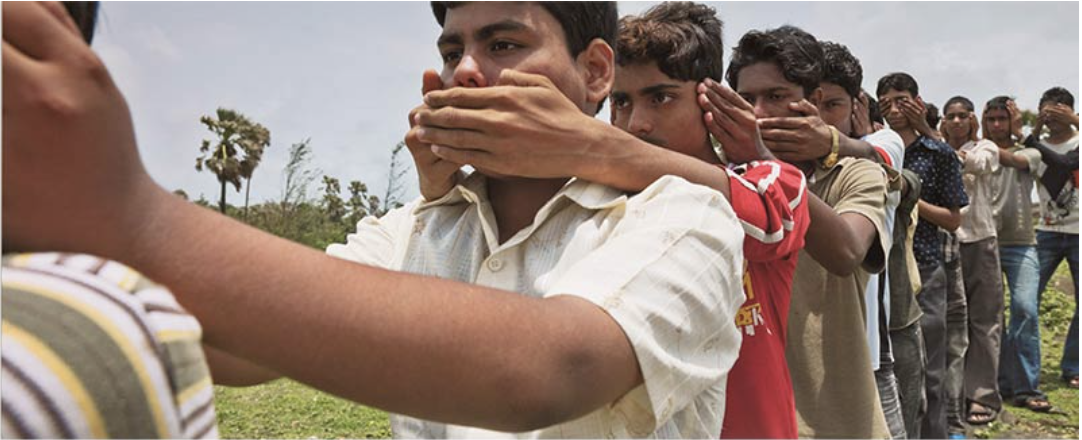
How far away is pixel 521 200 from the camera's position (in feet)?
5.10

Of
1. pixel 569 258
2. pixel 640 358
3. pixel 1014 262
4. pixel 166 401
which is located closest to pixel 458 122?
pixel 569 258

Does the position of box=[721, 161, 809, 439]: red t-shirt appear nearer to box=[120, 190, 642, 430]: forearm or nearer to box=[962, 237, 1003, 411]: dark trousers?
Result: box=[120, 190, 642, 430]: forearm

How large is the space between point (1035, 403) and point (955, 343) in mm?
1191

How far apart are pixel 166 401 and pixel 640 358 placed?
1.74ft

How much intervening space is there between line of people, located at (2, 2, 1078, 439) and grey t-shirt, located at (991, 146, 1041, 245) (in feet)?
12.8

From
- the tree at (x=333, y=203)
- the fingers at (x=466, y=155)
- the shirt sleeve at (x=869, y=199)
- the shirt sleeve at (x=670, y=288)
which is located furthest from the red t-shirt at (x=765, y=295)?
the tree at (x=333, y=203)

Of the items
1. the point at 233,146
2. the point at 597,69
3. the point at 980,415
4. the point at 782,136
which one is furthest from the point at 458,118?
the point at 233,146

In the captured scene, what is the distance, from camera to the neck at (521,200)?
A: 1545 mm

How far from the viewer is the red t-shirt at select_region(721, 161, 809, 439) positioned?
1.73 m

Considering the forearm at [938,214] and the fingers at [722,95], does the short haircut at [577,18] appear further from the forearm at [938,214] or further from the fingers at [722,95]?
→ the forearm at [938,214]

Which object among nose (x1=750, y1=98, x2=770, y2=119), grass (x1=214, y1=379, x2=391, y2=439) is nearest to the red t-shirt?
nose (x1=750, y1=98, x2=770, y2=119)

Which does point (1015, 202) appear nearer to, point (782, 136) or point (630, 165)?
point (782, 136)

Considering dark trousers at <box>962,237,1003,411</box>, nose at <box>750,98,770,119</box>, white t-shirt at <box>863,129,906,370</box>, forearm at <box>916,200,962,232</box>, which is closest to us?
nose at <box>750,98,770,119</box>

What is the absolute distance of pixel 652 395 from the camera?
1046 mm
